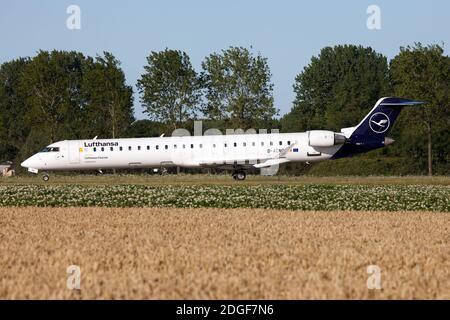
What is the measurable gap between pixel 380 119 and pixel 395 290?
44.0m

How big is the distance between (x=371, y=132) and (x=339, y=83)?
2566 inches

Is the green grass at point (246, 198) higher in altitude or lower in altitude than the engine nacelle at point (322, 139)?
lower

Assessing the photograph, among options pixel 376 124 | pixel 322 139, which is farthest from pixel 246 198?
pixel 376 124

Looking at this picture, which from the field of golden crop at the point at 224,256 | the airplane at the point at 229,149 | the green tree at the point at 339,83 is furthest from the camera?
the green tree at the point at 339,83

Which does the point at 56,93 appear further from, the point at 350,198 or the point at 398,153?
the point at 350,198

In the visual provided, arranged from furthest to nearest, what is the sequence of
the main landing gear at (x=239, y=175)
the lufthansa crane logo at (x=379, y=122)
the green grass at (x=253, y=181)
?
the main landing gear at (x=239, y=175) → the lufthansa crane logo at (x=379, y=122) → the green grass at (x=253, y=181)

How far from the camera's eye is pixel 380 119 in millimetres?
55031

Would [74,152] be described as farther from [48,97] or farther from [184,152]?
[48,97]

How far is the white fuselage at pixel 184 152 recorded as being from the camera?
53.3 metres

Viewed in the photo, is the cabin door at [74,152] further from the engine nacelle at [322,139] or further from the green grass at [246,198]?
the engine nacelle at [322,139]

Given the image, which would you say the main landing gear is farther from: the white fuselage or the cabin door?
the cabin door

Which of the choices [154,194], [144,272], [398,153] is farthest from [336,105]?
[144,272]

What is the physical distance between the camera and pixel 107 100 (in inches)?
3206

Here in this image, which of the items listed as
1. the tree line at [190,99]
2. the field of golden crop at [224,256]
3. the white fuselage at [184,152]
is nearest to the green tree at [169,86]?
the tree line at [190,99]
